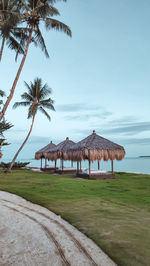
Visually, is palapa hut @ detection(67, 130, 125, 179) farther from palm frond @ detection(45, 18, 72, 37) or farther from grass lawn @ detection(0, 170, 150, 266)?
palm frond @ detection(45, 18, 72, 37)

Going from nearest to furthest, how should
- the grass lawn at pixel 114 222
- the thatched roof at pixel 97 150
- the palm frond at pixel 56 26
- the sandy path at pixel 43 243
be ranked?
1. the sandy path at pixel 43 243
2. the grass lawn at pixel 114 222
3. the palm frond at pixel 56 26
4. the thatched roof at pixel 97 150

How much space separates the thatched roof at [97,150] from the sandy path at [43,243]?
8230mm

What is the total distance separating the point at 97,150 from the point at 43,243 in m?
10.1

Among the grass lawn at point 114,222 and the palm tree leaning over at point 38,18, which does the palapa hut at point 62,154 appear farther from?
the grass lawn at point 114,222

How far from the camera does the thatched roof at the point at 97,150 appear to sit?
41.5 feet

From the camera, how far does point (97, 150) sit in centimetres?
1284

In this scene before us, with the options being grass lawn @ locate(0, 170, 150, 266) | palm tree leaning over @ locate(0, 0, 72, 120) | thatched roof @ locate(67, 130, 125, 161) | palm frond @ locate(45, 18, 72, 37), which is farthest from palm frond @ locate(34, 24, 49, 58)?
grass lawn @ locate(0, 170, 150, 266)

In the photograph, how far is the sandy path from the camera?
2.48 meters

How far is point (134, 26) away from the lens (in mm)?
13336

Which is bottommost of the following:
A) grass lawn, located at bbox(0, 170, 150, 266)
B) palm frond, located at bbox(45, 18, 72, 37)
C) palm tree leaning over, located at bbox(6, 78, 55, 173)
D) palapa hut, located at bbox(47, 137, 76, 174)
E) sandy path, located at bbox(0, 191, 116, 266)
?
sandy path, located at bbox(0, 191, 116, 266)

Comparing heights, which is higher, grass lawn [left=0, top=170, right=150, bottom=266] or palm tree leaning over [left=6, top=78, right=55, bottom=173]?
palm tree leaning over [left=6, top=78, right=55, bottom=173]

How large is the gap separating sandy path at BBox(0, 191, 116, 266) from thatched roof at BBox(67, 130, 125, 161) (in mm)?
8230

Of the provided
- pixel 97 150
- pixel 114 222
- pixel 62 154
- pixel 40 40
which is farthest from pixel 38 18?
pixel 62 154

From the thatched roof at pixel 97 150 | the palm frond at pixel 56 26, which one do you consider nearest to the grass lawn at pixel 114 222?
the thatched roof at pixel 97 150
